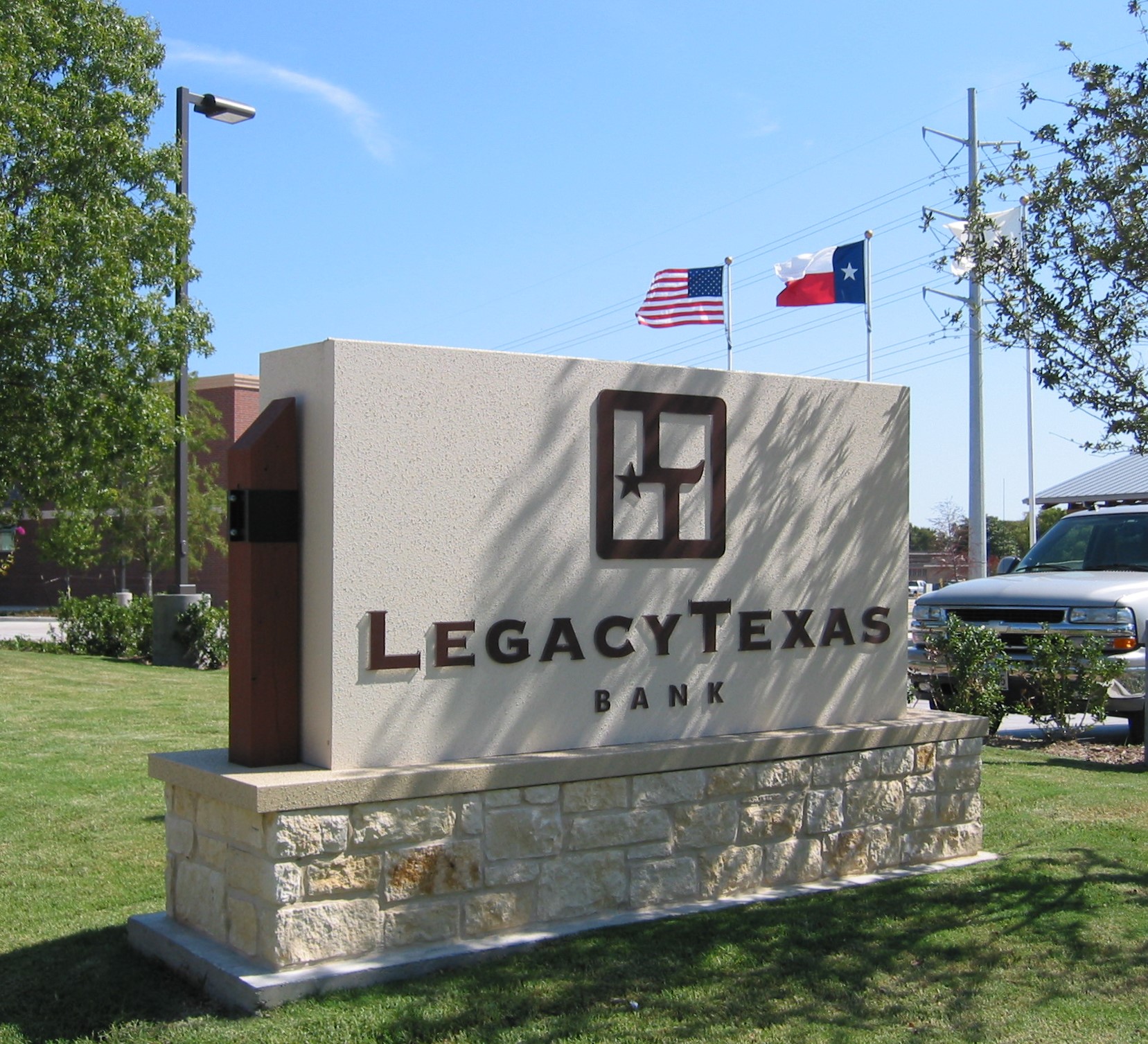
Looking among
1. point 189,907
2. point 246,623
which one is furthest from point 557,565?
point 189,907

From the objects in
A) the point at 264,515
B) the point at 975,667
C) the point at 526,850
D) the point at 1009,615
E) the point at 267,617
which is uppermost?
the point at 264,515

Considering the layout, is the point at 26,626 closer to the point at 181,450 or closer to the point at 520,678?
the point at 181,450

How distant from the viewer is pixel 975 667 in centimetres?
1083

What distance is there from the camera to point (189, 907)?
17.5 feet

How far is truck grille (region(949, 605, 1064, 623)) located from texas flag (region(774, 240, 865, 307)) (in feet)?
37.9

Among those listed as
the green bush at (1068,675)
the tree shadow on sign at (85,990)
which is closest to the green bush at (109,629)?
the green bush at (1068,675)

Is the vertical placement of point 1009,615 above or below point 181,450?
below

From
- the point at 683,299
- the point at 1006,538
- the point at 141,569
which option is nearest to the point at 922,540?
the point at 1006,538

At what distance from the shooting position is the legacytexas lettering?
5.46m

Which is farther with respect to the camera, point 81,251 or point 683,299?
point 683,299

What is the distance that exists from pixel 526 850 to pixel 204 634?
13175 mm

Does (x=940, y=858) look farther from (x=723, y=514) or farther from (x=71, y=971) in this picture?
(x=71, y=971)

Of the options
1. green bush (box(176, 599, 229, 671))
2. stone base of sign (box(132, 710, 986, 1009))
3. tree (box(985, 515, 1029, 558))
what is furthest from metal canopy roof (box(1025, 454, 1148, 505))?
tree (box(985, 515, 1029, 558))

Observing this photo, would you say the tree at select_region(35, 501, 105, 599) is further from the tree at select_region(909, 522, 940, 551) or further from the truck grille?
the tree at select_region(909, 522, 940, 551)
